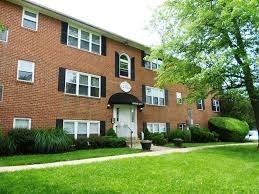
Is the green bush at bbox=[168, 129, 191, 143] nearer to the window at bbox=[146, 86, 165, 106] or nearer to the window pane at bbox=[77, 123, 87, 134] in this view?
the window at bbox=[146, 86, 165, 106]

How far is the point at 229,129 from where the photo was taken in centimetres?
2753

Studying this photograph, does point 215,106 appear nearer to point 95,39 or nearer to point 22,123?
point 95,39

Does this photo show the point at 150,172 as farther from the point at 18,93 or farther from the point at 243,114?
the point at 243,114

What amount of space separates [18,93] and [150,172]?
9308mm

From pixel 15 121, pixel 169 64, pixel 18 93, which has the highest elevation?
pixel 169 64

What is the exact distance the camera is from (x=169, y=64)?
20.0m

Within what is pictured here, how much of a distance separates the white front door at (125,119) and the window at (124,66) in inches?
99.9

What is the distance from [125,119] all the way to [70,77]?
5.24m

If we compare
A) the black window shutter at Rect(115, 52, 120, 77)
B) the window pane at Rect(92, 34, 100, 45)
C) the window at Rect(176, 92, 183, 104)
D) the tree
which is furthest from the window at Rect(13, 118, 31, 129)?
the window at Rect(176, 92, 183, 104)

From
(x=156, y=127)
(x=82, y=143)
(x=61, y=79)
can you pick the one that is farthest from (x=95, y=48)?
(x=156, y=127)

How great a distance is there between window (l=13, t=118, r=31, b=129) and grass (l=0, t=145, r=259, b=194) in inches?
267

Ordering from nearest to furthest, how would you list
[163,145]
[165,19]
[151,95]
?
[163,145], [165,19], [151,95]

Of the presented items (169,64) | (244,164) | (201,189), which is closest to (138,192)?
(201,189)

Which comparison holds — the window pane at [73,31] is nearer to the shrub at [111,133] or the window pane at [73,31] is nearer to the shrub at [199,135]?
the shrub at [111,133]
